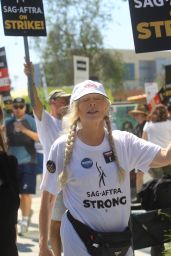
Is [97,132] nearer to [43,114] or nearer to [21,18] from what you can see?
[43,114]

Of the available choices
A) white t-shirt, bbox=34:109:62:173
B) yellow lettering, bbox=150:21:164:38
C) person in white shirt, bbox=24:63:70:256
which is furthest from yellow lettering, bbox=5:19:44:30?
yellow lettering, bbox=150:21:164:38

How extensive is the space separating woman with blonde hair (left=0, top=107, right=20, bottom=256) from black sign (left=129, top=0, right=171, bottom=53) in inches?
80.6

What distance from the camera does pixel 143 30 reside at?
5.12m

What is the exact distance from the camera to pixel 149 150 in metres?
3.86

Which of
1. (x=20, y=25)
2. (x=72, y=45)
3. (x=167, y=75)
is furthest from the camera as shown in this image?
(x=72, y=45)

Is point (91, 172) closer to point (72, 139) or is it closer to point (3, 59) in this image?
point (72, 139)

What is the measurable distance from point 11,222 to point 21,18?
11.6ft

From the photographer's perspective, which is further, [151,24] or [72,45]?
[72,45]

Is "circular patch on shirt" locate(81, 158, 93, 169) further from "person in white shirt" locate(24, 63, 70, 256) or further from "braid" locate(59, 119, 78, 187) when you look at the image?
"person in white shirt" locate(24, 63, 70, 256)

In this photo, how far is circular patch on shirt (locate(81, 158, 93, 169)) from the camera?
145 inches

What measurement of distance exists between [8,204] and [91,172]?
1.90ft

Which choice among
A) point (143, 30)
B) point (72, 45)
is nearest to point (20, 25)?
point (143, 30)

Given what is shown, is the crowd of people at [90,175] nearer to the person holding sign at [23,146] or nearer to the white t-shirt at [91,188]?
the white t-shirt at [91,188]

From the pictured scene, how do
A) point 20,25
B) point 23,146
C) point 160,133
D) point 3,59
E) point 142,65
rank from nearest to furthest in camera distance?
point 20,25, point 23,146, point 160,133, point 3,59, point 142,65
